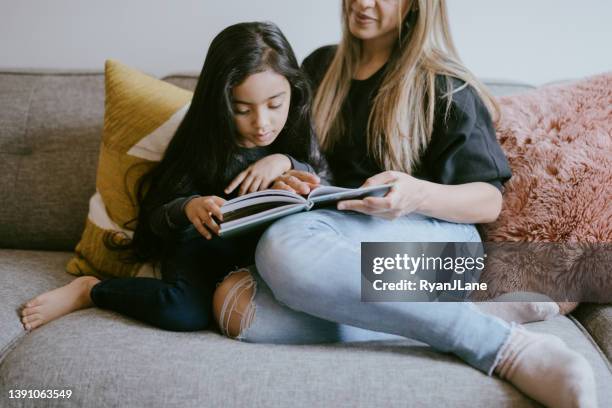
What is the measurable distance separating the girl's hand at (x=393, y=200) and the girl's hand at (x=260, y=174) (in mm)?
218

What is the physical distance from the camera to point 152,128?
134 centimetres

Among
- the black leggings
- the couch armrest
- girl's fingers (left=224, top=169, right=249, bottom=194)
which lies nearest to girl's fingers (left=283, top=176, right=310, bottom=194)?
girl's fingers (left=224, top=169, right=249, bottom=194)

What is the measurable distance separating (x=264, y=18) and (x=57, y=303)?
3.37 feet

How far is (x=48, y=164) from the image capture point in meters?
1.48

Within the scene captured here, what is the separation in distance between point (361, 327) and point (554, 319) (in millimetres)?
436

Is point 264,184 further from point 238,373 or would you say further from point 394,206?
point 238,373

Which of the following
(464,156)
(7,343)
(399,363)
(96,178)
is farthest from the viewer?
(96,178)

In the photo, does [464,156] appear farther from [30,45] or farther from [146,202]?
[30,45]

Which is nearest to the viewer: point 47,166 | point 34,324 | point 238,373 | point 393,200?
point 238,373

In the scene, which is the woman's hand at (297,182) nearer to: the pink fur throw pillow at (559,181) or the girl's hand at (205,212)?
the girl's hand at (205,212)

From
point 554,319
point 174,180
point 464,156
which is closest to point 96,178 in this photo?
point 174,180

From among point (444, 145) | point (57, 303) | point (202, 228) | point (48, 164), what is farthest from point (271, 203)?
point (48, 164)

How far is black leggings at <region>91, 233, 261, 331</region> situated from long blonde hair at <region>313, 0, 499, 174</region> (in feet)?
1.18

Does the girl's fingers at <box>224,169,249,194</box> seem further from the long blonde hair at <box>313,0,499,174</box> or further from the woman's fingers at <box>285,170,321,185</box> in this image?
the long blonde hair at <box>313,0,499,174</box>
